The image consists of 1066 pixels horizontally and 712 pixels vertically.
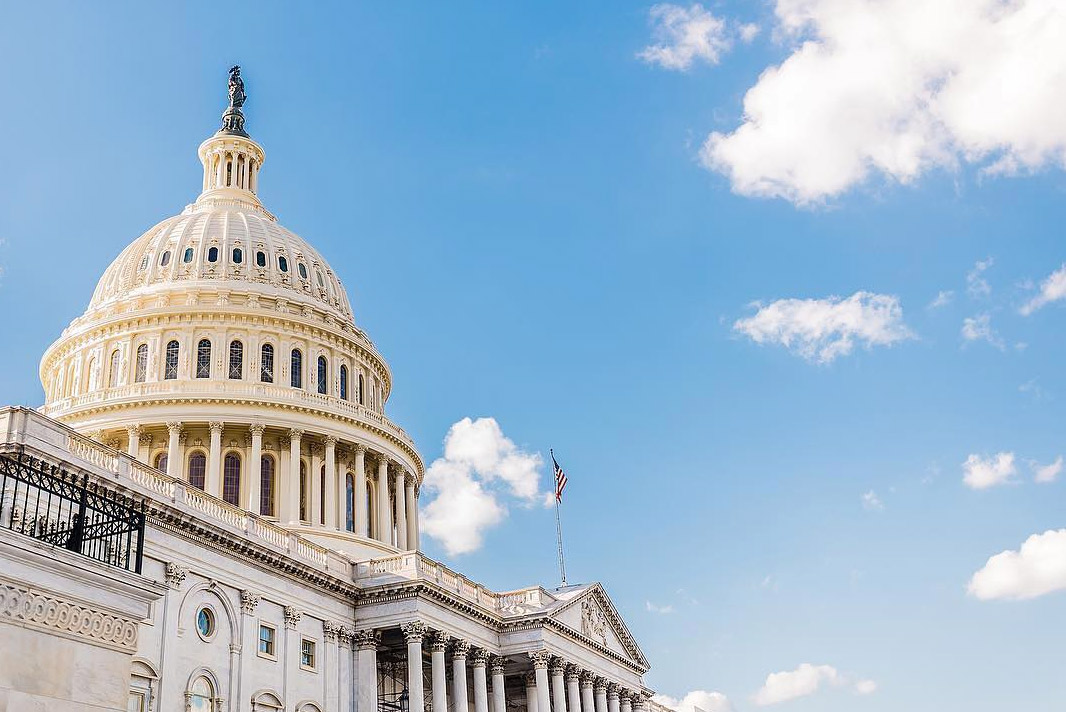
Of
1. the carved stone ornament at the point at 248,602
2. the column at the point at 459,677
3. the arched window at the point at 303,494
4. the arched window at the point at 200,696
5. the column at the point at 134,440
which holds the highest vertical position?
the column at the point at 134,440

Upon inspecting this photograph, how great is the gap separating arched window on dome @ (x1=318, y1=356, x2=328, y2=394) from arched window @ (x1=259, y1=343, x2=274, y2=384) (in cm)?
358

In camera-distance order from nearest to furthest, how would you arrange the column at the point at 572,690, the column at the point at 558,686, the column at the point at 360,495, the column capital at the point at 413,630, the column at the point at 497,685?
the column capital at the point at 413,630 → the column at the point at 497,685 → the column at the point at 558,686 → the column at the point at 572,690 → the column at the point at 360,495

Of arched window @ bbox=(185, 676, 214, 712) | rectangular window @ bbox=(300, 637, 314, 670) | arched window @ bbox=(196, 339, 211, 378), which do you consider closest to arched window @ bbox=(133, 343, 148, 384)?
arched window @ bbox=(196, 339, 211, 378)

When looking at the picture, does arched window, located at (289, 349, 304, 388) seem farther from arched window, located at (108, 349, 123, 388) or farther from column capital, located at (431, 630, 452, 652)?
column capital, located at (431, 630, 452, 652)

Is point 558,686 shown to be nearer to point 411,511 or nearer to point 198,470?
point 411,511

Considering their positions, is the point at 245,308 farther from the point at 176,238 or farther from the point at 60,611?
the point at 60,611

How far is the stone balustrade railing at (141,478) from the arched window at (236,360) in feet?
73.9

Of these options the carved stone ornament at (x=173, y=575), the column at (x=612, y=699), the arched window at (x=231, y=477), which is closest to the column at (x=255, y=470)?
the arched window at (x=231, y=477)

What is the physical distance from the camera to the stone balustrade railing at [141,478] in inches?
1457

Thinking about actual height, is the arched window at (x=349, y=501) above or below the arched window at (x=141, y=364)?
below

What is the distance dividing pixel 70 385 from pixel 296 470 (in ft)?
57.1

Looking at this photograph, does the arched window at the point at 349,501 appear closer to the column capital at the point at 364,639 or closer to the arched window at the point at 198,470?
the arched window at the point at 198,470

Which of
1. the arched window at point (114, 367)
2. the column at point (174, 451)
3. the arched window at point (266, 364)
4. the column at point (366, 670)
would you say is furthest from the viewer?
the arched window at point (266, 364)

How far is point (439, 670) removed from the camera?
52.3 meters
